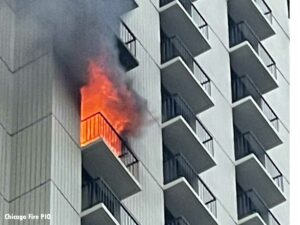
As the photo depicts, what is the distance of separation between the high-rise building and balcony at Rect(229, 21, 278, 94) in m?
0.05

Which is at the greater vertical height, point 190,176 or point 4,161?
point 190,176

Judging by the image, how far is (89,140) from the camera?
50.2 meters

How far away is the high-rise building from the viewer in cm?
4891

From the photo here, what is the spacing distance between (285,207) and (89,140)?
40.4 ft

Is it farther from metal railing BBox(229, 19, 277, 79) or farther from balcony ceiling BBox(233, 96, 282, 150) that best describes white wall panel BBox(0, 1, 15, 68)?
metal railing BBox(229, 19, 277, 79)

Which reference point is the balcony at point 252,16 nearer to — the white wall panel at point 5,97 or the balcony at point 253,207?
the balcony at point 253,207

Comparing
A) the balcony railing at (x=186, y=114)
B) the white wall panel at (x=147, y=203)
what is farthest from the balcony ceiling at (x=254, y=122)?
the white wall panel at (x=147, y=203)

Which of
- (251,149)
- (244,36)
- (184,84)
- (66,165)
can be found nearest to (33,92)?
(66,165)

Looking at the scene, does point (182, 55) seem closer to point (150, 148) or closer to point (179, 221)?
point (150, 148)

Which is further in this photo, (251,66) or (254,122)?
(251,66)

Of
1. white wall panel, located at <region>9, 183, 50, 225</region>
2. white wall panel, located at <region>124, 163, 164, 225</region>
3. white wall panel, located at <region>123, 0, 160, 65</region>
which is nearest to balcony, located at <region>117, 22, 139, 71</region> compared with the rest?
white wall panel, located at <region>123, 0, 160, 65</region>

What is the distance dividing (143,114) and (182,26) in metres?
4.46

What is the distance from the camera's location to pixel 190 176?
55.4 metres

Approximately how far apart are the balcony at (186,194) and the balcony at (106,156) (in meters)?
2.13
